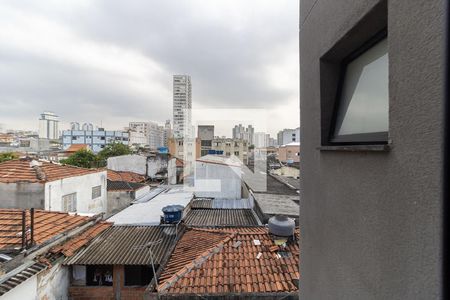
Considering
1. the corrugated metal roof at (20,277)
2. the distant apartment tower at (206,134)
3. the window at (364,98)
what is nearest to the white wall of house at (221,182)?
the corrugated metal roof at (20,277)

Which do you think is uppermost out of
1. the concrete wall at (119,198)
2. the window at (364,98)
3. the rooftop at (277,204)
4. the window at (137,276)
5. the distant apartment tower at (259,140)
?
the distant apartment tower at (259,140)

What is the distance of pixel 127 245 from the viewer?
8172 millimetres

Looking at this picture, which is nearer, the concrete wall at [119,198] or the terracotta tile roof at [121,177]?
the concrete wall at [119,198]

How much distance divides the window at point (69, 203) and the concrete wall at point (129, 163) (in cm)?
1514

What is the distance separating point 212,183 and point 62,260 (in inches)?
387

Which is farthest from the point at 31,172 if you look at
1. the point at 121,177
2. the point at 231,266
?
the point at 121,177

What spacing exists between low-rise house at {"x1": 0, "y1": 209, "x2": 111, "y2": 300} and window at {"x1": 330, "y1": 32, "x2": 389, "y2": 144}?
23.1 ft

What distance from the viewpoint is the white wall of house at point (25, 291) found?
528cm

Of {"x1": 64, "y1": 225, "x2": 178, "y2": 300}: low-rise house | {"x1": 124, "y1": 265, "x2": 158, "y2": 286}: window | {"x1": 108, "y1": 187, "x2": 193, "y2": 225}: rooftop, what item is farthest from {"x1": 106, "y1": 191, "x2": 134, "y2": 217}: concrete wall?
{"x1": 124, "y1": 265, "x2": 158, "y2": 286}: window

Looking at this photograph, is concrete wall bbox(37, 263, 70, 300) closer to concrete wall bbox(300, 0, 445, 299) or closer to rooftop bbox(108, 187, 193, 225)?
rooftop bbox(108, 187, 193, 225)

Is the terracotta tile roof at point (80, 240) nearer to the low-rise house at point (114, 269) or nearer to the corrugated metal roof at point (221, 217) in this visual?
the low-rise house at point (114, 269)

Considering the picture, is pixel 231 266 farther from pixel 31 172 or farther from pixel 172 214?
pixel 31 172

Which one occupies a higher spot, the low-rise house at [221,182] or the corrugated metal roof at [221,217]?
the low-rise house at [221,182]

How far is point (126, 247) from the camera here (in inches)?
318
